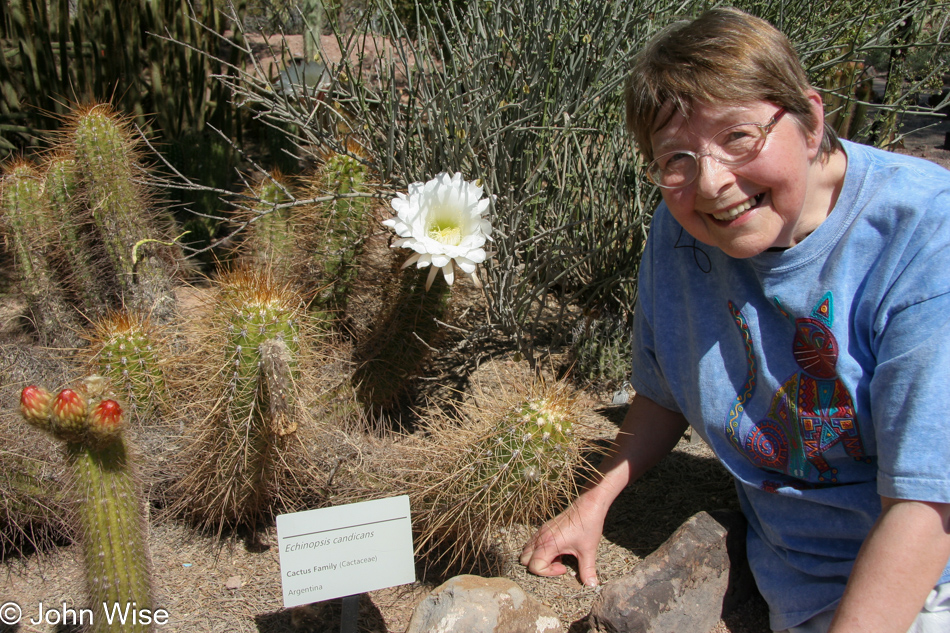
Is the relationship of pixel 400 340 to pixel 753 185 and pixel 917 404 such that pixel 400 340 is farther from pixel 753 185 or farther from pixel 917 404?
pixel 917 404

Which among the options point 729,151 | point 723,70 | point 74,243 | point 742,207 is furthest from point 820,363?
point 74,243

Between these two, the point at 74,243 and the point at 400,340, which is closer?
the point at 400,340

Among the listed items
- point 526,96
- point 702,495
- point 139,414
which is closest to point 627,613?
point 702,495

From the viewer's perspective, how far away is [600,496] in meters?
1.66

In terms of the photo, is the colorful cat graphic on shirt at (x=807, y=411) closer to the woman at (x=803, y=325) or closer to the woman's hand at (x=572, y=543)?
the woman at (x=803, y=325)

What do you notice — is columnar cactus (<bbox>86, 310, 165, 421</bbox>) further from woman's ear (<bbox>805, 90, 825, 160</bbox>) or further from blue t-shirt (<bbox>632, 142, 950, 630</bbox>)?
woman's ear (<bbox>805, 90, 825, 160</bbox>)

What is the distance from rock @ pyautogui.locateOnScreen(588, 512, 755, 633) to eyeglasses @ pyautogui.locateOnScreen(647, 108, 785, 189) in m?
0.80

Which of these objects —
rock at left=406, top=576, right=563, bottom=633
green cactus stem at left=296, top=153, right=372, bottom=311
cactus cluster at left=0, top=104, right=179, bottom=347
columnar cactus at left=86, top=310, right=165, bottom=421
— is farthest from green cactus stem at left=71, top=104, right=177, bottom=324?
rock at left=406, top=576, right=563, bottom=633

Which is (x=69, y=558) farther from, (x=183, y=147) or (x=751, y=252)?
(x=183, y=147)

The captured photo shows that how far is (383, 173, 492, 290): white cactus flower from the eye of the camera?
5.28 ft

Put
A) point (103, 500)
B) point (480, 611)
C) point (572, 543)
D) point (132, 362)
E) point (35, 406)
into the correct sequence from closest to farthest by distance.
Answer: point (35, 406) < point (103, 500) < point (480, 611) < point (572, 543) < point (132, 362)

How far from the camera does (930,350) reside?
3.76 feet

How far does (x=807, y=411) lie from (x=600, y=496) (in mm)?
516

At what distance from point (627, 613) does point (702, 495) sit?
27.0 inches
